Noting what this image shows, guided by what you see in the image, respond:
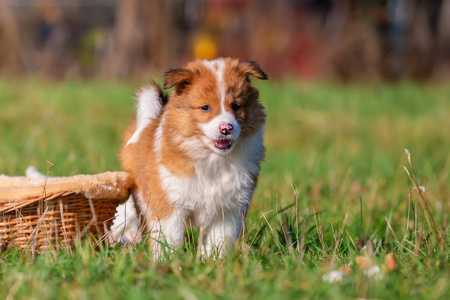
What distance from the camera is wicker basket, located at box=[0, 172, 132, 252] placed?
3373 mm

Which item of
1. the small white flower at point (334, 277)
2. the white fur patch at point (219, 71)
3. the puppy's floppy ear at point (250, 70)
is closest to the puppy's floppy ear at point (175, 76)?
the white fur patch at point (219, 71)

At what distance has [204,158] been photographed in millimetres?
3586

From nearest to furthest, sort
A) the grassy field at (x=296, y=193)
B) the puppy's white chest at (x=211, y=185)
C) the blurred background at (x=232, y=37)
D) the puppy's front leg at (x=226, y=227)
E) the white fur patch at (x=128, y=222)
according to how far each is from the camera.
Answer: the grassy field at (x=296, y=193) → the puppy's white chest at (x=211, y=185) → the puppy's front leg at (x=226, y=227) → the white fur patch at (x=128, y=222) → the blurred background at (x=232, y=37)

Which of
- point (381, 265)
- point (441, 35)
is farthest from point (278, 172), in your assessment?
point (441, 35)

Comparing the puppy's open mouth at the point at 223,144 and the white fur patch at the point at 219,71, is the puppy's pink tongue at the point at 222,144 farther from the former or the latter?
the white fur patch at the point at 219,71

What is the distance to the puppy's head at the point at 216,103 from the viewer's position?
3.44m

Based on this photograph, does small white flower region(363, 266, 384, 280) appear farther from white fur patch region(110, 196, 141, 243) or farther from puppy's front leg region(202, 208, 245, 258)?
white fur patch region(110, 196, 141, 243)

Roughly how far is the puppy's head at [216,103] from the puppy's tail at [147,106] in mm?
275

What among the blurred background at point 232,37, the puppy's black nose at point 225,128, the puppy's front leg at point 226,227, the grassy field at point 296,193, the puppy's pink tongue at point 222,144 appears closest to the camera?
the grassy field at point 296,193

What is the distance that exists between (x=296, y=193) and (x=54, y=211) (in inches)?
53.1

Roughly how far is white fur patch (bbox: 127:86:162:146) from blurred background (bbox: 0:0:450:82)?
698 cm

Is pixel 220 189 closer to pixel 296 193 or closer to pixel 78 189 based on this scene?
pixel 296 193

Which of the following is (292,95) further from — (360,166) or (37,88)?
(37,88)

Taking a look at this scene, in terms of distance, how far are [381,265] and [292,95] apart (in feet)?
22.5
